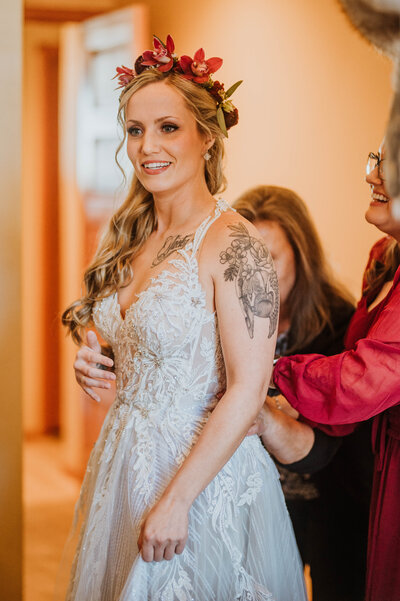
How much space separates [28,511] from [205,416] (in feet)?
9.02

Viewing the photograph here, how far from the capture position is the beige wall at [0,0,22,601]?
2.16 meters

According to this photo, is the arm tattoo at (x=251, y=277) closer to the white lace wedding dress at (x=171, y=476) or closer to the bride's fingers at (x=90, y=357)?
the white lace wedding dress at (x=171, y=476)

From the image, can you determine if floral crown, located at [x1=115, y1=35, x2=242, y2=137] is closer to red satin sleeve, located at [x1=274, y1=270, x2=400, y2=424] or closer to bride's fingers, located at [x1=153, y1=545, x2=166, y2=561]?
red satin sleeve, located at [x1=274, y1=270, x2=400, y2=424]

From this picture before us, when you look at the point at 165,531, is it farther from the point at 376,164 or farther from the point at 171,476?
the point at 376,164

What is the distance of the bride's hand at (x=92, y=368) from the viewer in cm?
166

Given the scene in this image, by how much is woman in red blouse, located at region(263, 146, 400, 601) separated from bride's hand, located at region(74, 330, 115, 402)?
426mm

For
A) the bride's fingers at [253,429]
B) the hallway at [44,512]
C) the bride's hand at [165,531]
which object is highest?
the bride's fingers at [253,429]

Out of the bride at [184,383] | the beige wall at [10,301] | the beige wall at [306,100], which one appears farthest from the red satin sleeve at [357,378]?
the beige wall at [306,100]

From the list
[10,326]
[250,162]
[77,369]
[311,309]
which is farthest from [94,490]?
[250,162]

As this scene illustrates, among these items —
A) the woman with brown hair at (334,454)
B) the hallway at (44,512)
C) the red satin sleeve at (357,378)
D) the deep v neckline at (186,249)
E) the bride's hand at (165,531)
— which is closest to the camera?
the bride's hand at (165,531)

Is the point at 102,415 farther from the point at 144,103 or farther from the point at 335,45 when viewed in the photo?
the point at 144,103

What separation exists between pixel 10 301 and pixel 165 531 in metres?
1.17

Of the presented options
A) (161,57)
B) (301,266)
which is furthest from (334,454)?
(161,57)

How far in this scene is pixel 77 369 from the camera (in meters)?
1.73
